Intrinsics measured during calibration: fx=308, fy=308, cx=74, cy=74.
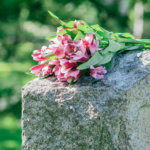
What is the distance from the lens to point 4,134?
4973 mm

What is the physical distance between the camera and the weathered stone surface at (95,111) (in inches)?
58.1

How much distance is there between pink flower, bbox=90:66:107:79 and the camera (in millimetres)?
1555

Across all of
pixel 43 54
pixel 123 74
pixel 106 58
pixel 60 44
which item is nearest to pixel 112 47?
pixel 106 58

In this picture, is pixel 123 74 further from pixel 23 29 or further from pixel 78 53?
pixel 23 29

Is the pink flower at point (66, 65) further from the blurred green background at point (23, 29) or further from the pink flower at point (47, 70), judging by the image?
the blurred green background at point (23, 29)

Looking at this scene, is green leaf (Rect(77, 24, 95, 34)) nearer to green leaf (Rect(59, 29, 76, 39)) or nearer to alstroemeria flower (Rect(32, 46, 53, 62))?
green leaf (Rect(59, 29, 76, 39))

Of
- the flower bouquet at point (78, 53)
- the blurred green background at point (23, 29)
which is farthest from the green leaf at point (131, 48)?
the blurred green background at point (23, 29)

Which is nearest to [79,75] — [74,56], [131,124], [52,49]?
[74,56]

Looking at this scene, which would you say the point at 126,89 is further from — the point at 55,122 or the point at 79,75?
the point at 55,122

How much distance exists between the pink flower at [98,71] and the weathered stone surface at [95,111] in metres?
0.03

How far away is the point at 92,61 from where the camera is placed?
5.17 feet

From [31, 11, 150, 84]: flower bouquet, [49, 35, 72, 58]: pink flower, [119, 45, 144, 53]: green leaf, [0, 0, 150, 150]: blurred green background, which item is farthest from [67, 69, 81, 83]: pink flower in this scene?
[0, 0, 150, 150]: blurred green background

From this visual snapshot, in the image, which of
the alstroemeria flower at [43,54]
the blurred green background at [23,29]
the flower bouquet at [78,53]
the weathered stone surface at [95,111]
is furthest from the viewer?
the blurred green background at [23,29]

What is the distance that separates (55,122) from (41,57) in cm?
40
